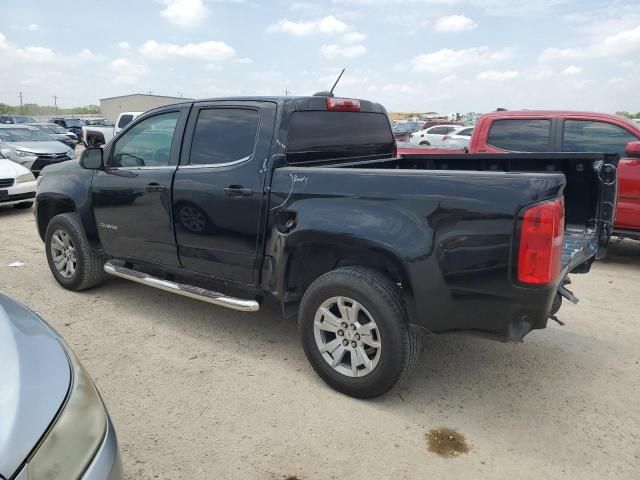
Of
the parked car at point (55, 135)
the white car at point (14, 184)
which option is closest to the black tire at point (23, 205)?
the white car at point (14, 184)

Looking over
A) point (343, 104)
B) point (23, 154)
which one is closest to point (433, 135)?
point (23, 154)

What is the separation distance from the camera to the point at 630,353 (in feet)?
12.4

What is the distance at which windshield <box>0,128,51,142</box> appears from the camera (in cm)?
1344

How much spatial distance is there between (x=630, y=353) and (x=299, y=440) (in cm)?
269

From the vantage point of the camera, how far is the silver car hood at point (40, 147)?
12.5 metres

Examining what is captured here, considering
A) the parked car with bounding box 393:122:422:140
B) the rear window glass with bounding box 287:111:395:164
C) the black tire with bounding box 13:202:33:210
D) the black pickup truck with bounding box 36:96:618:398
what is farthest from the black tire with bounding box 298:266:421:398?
the parked car with bounding box 393:122:422:140

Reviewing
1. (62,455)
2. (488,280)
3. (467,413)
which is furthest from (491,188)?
(62,455)

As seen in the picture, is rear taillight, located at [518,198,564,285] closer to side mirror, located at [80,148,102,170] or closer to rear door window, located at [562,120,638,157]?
side mirror, located at [80,148,102,170]

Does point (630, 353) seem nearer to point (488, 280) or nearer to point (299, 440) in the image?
point (488, 280)

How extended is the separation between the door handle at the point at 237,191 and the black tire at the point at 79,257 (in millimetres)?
1987

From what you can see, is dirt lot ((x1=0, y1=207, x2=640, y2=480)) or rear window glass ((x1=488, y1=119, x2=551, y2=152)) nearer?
dirt lot ((x1=0, y1=207, x2=640, y2=480))

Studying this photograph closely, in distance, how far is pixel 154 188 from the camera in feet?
13.1

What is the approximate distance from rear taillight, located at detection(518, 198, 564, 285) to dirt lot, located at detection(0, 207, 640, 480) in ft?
3.20

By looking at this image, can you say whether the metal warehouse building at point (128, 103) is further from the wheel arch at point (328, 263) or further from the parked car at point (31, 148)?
the wheel arch at point (328, 263)
